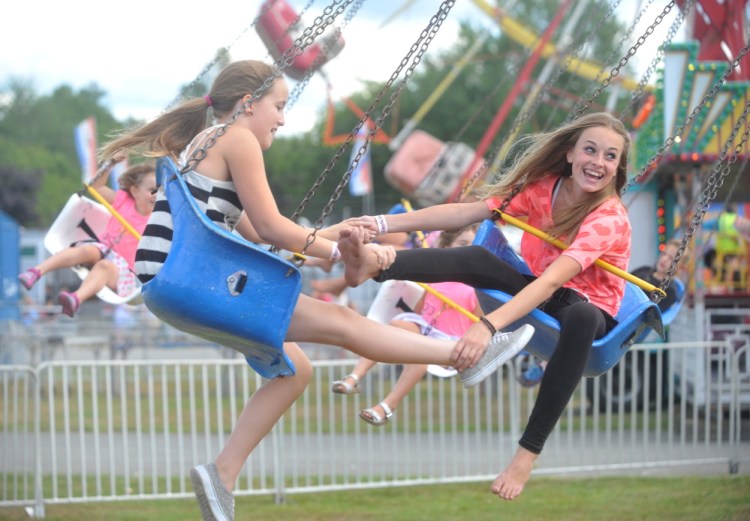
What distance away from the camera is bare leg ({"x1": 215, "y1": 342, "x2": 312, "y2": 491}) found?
3.95m

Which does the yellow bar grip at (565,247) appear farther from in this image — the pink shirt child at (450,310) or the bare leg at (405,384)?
the pink shirt child at (450,310)

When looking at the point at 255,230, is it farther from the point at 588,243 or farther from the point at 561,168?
the point at 561,168

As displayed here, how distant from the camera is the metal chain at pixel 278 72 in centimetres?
355

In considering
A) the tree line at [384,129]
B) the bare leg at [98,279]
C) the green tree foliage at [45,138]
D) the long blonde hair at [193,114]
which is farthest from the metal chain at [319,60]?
the green tree foliage at [45,138]

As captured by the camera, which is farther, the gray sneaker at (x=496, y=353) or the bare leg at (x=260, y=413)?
the bare leg at (x=260, y=413)

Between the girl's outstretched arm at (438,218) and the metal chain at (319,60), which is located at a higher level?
the metal chain at (319,60)

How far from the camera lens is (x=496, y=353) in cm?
378

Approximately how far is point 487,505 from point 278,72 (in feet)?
14.4

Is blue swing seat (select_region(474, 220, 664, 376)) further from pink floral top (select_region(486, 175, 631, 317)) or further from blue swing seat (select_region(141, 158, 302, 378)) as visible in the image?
blue swing seat (select_region(141, 158, 302, 378))

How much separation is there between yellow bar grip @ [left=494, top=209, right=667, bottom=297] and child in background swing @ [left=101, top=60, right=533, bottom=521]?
0.43 metres

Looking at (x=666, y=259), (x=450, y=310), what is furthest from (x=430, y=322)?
(x=666, y=259)

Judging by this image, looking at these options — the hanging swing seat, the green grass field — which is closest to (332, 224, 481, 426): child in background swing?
the green grass field

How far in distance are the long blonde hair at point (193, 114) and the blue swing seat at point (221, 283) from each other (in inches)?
21.5

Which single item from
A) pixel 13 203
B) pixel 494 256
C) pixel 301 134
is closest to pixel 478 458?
pixel 494 256
